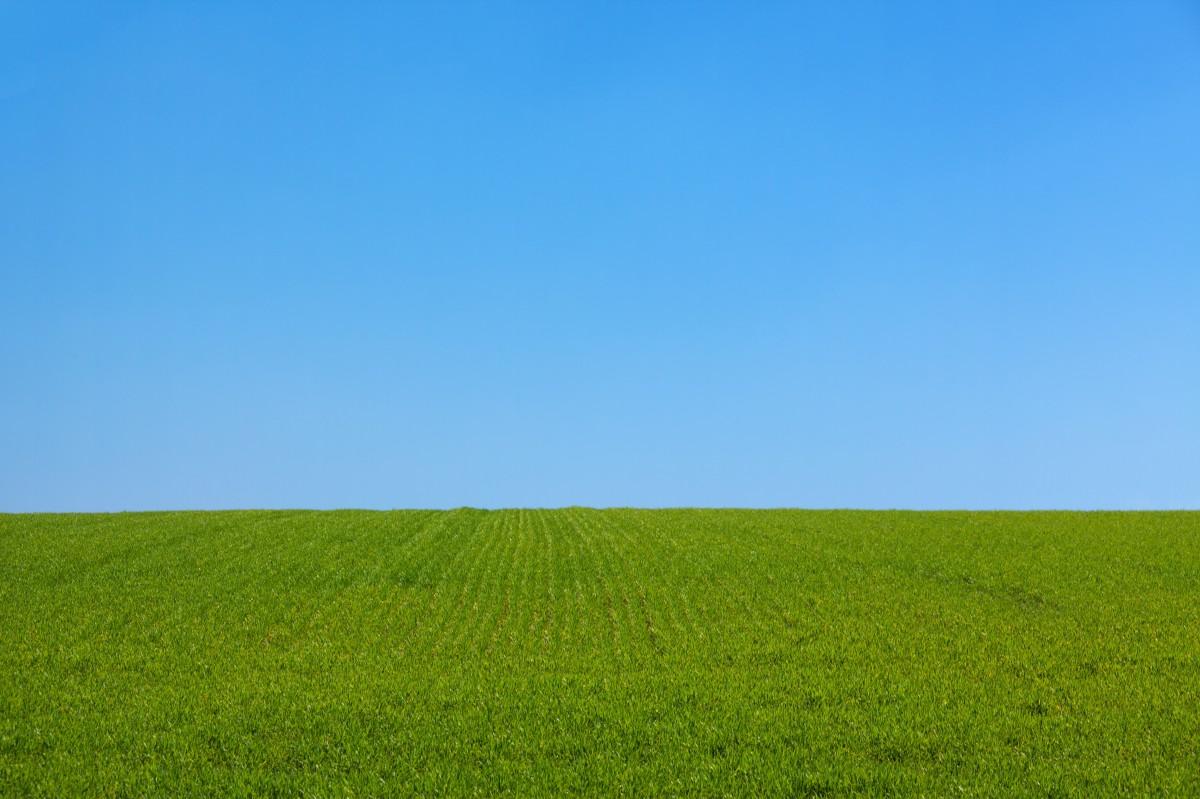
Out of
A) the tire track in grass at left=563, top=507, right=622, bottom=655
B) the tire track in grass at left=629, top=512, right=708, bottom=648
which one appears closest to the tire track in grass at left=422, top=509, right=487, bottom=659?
the tire track in grass at left=563, top=507, right=622, bottom=655

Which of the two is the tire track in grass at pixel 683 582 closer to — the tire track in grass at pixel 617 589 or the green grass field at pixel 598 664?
the green grass field at pixel 598 664

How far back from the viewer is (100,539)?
3391cm

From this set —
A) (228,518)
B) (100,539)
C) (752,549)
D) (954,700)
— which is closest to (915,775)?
(954,700)

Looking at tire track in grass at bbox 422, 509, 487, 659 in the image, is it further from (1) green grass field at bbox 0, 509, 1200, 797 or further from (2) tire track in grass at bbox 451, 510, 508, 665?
(2) tire track in grass at bbox 451, 510, 508, 665

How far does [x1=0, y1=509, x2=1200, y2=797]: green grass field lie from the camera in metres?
12.3

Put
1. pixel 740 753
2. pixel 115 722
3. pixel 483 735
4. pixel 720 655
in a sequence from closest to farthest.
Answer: pixel 740 753 → pixel 483 735 → pixel 115 722 → pixel 720 655

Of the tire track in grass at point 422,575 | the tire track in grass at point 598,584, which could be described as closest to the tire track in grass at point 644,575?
the tire track in grass at point 598,584

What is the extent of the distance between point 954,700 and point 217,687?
43.7ft

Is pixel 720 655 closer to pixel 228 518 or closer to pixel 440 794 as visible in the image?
pixel 440 794

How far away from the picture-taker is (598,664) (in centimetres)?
1789

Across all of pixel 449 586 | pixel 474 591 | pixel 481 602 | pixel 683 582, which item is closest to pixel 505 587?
pixel 474 591

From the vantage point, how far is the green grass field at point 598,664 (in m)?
12.3

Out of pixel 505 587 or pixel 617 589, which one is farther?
pixel 505 587

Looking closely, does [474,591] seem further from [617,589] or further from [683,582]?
[683,582]
